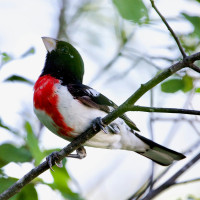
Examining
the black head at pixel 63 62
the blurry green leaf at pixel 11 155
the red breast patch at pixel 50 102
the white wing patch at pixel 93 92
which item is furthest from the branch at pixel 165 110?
the black head at pixel 63 62

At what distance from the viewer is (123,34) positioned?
4.50 meters

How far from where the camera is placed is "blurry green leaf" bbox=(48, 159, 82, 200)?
277cm

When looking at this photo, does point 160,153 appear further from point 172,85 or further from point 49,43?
point 49,43

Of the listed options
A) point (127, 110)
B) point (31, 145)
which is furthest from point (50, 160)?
point (127, 110)

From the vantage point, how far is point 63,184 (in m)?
2.84

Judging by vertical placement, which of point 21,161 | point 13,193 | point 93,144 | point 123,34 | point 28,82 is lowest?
point 13,193

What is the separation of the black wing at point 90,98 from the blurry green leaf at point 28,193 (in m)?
0.99

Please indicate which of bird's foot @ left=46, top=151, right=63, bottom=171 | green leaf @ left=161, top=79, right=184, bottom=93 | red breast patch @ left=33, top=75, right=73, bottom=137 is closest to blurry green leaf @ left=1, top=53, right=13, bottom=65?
red breast patch @ left=33, top=75, right=73, bottom=137

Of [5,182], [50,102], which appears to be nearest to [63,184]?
[5,182]

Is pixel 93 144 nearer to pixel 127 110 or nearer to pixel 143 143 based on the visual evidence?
pixel 143 143

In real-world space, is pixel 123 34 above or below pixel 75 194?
above

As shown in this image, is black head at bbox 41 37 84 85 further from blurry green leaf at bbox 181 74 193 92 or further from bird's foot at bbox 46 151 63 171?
blurry green leaf at bbox 181 74 193 92

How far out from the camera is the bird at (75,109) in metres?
3.34

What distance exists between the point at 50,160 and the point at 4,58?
0.89 meters
